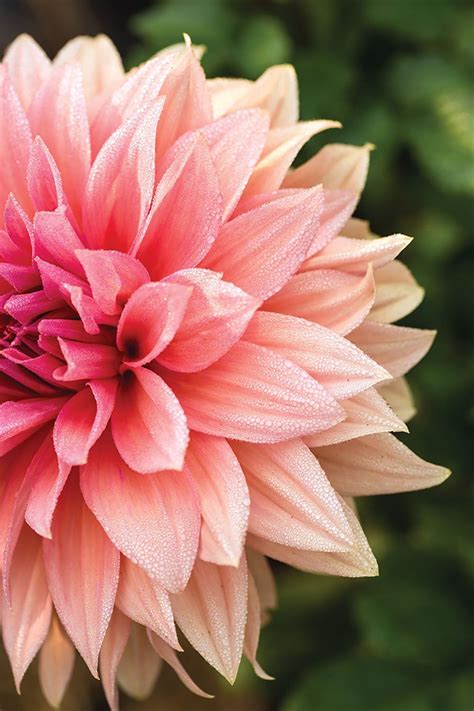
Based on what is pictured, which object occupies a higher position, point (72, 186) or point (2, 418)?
point (72, 186)

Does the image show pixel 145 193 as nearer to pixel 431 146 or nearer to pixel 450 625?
pixel 431 146

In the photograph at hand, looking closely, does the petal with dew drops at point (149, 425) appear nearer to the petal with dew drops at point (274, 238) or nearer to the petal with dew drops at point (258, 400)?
the petal with dew drops at point (258, 400)

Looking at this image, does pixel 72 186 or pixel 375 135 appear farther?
pixel 375 135

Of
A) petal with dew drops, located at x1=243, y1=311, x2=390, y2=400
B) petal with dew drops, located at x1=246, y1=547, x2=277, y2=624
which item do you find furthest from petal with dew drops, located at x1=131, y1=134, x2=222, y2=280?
petal with dew drops, located at x1=246, y1=547, x2=277, y2=624

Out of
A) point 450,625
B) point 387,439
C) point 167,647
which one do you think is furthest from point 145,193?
point 450,625

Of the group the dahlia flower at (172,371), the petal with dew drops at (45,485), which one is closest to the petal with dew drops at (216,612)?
the dahlia flower at (172,371)

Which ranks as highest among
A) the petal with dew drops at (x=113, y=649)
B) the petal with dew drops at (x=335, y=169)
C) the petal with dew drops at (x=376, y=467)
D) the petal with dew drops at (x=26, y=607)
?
the petal with dew drops at (x=335, y=169)
